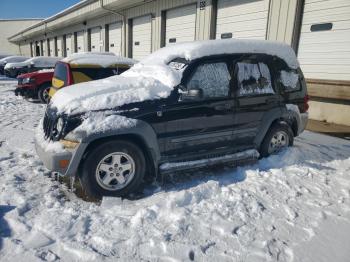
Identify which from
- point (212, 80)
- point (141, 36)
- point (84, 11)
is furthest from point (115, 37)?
point (212, 80)

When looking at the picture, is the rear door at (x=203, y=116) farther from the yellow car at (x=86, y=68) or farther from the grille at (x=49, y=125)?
the yellow car at (x=86, y=68)

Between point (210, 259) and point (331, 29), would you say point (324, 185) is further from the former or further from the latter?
point (331, 29)

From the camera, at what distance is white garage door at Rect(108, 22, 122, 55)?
18.7 meters

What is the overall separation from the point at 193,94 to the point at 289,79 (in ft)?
7.02

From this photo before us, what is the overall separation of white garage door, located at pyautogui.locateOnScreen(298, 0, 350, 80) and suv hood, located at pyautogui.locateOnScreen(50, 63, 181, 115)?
19.7ft

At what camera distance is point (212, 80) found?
4.58 m

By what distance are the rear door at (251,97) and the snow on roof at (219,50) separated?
0.66 ft

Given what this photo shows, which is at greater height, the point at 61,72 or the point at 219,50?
the point at 219,50

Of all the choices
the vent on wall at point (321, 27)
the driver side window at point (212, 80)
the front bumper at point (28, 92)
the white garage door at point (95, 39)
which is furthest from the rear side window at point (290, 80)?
the white garage door at point (95, 39)

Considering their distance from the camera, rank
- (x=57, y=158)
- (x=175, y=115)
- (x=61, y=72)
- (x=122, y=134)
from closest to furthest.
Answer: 1. (x=57, y=158)
2. (x=122, y=134)
3. (x=175, y=115)
4. (x=61, y=72)

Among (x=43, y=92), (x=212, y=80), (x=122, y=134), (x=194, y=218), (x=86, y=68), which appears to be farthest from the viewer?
(x=43, y=92)

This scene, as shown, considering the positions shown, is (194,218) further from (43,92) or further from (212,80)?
(43,92)

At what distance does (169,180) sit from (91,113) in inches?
59.5

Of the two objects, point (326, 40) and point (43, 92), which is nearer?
point (326, 40)
